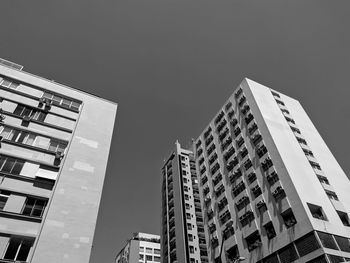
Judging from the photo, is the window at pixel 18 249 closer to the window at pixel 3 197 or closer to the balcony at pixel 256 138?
the window at pixel 3 197

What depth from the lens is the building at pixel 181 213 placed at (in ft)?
221

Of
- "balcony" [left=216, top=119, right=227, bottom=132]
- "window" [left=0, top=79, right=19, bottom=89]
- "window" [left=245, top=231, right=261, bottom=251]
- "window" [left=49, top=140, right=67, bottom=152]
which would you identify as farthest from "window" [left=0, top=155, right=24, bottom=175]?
"balcony" [left=216, top=119, right=227, bottom=132]

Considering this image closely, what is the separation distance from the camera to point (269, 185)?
133 feet

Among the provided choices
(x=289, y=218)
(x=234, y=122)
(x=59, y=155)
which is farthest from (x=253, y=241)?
(x=59, y=155)

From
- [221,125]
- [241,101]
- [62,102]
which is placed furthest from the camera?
[221,125]

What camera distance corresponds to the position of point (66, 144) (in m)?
27.2

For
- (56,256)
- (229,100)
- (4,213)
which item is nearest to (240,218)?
(229,100)

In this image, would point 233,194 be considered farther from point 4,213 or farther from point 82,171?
point 4,213

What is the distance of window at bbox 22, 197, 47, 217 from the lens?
21172 mm

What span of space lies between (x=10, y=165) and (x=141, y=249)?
81758 mm

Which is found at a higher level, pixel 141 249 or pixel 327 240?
pixel 141 249

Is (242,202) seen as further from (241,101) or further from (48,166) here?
(48,166)

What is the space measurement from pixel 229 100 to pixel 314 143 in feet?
62.8

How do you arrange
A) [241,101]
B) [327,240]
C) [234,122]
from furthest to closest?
[241,101] < [234,122] < [327,240]
